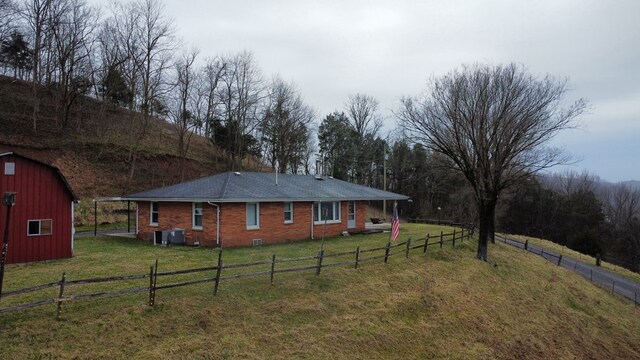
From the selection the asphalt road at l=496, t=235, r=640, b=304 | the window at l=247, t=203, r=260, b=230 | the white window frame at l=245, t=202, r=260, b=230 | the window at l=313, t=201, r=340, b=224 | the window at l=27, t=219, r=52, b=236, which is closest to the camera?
the window at l=27, t=219, r=52, b=236

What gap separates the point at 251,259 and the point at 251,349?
7764 mm

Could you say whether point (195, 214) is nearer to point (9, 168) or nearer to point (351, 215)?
point (9, 168)

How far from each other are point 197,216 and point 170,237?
180 cm

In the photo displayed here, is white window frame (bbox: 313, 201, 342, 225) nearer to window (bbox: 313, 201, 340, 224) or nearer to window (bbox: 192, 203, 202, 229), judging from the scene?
window (bbox: 313, 201, 340, 224)

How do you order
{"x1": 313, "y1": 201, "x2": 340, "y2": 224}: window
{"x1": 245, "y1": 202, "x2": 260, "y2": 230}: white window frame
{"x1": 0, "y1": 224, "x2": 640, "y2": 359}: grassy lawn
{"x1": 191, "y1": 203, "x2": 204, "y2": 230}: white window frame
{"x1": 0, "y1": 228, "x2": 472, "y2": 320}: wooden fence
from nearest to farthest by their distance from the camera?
{"x1": 0, "y1": 224, "x2": 640, "y2": 359}: grassy lawn
{"x1": 0, "y1": 228, "x2": 472, "y2": 320}: wooden fence
{"x1": 191, "y1": 203, "x2": 204, "y2": 230}: white window frame
{"x1": 245, "y1": 202, "x2": 260, "y2": 230}: white window frame
{"x1": 313, "y1": 201, "x2": 340, "y2": 224}: window

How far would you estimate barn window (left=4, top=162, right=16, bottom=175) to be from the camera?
51.6 ft

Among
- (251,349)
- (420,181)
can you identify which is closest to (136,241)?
(251,349)

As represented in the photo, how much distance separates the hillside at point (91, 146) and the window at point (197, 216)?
54.8ft

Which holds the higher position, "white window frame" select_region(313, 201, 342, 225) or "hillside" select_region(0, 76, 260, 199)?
"hillside" select_region(0, 76, 260, 199)

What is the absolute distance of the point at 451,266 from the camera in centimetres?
2183

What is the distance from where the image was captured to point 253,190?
79.8ft

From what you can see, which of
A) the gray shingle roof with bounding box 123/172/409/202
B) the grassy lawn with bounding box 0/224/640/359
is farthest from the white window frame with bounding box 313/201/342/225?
the grassy lawn with bounding box 0/224/640/359

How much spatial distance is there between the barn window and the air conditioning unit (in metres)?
8.14

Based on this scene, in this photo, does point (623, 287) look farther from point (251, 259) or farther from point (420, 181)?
point (420, 181)
